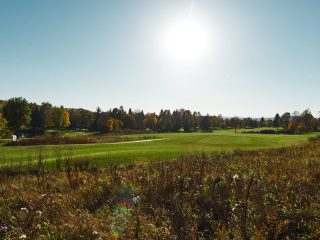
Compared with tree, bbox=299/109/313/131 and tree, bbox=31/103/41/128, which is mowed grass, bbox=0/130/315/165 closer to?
tree, bbox=31/103/41/128

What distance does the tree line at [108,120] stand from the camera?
→ 272ft

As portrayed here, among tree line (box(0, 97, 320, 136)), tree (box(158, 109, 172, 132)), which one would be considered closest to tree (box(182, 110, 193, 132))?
tree line (box(0, 97, 320, 136))

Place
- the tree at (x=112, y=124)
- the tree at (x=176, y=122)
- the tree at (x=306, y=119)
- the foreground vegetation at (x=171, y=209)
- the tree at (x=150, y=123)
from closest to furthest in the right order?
1. the foreground vegetation at (x=171, y=209)
2. the tree at (x=112, y=124)
3. the tree at (x=306, y=119)
4. the tree at (x=176, y=122)
5. the tree at (x=150, y=123)

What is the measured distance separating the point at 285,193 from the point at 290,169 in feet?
12.8

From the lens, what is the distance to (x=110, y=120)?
361 feet

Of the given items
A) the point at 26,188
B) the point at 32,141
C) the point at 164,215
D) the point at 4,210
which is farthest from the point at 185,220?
the point at 32,141

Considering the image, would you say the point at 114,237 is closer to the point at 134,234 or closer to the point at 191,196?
the point at 134,234

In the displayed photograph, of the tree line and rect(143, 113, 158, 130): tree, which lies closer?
the tree line

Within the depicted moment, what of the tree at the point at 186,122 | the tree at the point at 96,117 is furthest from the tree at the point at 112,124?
the tree at the point at 186,122

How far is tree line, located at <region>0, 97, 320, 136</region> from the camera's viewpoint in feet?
272

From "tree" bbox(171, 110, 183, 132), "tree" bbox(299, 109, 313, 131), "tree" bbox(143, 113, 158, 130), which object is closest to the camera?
"tree" bbox(299, 109, 313, 131)

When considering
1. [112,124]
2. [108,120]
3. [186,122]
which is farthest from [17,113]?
[186,122]

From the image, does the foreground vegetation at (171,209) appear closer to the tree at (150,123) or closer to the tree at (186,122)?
the tree at (186,122)

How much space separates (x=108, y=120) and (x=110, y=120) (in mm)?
885
